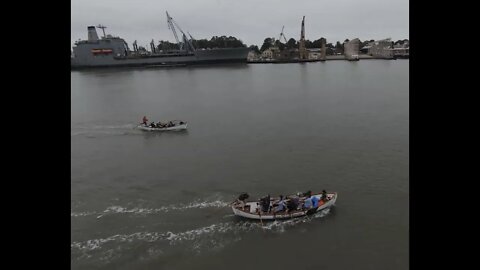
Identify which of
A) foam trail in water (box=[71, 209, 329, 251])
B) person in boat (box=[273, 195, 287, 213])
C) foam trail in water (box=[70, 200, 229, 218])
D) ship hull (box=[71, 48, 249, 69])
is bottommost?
foam trail in water (box=[71, 209, 329, 251])

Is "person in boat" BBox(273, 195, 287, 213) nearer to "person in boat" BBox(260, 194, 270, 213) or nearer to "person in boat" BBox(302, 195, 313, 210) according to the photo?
"person in boat" BBox(260, 194, 270, 213)

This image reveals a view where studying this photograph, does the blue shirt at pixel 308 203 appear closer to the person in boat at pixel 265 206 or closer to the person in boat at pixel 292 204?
the person in boat at pixel 292 204

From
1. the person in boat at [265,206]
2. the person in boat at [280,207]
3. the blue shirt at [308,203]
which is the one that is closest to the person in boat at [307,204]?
the blue shirt at [308,203]

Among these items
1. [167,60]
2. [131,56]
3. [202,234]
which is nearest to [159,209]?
[202,234]

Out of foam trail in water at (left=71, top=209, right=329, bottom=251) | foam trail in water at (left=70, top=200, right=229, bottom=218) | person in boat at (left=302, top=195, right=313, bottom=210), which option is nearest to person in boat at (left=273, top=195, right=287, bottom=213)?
foam trail in water at (left=71, top=209, right=329, bottom=251)
